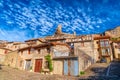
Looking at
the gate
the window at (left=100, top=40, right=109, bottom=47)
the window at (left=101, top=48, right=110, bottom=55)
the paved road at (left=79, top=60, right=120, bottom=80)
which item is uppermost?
the window at (left=100, top=40, right=109, bottom=47)

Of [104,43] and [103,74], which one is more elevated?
[104,43]

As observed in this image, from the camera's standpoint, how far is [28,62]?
3819 centimetres

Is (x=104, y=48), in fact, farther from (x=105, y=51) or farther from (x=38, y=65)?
(x=38, y=65)

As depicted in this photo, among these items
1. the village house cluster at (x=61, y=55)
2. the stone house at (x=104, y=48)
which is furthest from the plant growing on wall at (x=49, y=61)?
the stone house at (x=104, y=48)

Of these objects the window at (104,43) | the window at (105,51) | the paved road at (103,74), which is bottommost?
the paved road at (103,74)

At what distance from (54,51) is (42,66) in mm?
4477

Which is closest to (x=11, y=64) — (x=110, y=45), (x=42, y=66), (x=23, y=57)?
(x=23, y=57)

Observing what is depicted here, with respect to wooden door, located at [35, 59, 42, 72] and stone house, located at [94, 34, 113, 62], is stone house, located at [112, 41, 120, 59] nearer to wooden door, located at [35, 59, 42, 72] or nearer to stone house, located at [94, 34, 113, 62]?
stone house, located at [94, 34, 113, 62]

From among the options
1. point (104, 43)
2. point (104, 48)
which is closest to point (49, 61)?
point (104, 48)

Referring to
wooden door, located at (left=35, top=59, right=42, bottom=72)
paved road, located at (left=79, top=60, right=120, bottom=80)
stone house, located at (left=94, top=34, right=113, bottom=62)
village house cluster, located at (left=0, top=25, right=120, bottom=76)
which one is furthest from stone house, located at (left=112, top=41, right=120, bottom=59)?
wooden door, located at (left=35, top=59, right=42, bottom=72)

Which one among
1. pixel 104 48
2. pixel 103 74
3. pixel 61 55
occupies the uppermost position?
pixel 104 48

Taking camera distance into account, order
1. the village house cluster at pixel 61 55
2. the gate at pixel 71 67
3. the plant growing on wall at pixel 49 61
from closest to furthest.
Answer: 1. the gate at pixel 71 67
2. the village house cluster at pixel 61 55
3. the plant growing on wall at pixel 49 61

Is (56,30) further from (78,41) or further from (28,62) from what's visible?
(28,62)

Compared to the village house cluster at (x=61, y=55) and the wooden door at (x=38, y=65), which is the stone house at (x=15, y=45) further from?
the wooden door at (x=38, y=65)
